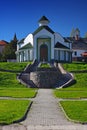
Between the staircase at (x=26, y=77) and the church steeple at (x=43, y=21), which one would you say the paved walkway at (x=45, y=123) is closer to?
the staircase at (x=26, y=77)

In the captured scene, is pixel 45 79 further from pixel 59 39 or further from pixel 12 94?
pixel 59 39

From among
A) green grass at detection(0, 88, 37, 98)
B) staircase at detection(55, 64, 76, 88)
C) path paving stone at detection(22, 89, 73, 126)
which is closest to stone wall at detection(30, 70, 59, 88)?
staircase at detection(55, 64, 76, 88)

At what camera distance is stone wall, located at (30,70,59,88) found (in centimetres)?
4506

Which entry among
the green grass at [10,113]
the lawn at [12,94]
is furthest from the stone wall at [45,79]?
the green grass at [10,113]

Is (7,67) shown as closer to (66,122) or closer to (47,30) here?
(47,30)

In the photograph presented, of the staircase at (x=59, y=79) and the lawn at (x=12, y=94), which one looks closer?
the lawn at (x=12, y=94)

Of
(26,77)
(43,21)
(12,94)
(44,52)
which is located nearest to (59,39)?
(43,21)

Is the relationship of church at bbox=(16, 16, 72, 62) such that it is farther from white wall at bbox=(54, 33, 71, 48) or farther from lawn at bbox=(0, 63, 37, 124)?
lawn at bbox=(0, 63, 37, 124)

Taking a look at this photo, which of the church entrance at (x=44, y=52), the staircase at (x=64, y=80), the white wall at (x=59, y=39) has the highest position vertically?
the white wall at (x=59, y=39)

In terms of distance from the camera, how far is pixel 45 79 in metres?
45.2

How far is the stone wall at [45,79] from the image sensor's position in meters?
45.1

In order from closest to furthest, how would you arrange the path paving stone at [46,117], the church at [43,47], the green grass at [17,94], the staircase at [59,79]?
the path paving stone at [46,117] → the green grass at [17,94] → the staircase at [59,79] → the church at [43,47]

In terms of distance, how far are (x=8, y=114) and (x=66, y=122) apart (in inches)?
128

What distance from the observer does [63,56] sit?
67.1 meters
